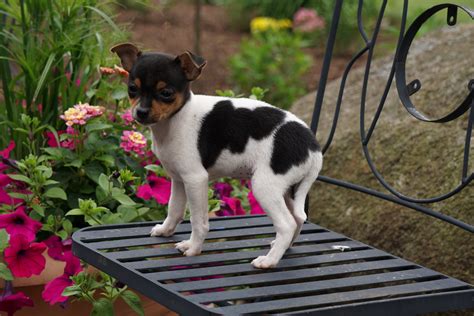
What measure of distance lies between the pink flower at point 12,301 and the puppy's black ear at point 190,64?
0.85 metres

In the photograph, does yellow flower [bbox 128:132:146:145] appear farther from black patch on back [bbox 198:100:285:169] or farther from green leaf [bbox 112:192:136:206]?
black patch on back [bbox 198:100:285:169]

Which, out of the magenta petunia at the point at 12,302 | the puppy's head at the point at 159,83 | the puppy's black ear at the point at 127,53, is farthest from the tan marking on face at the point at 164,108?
the magenta petunia at the point at 12,302

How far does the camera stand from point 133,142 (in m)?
2.82

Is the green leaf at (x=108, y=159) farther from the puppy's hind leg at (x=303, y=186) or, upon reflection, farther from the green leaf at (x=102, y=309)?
the puppy's hind leg at (x=303, y=186)

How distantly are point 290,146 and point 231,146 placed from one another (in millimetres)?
133

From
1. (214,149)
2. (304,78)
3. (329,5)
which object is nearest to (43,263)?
(214,149)

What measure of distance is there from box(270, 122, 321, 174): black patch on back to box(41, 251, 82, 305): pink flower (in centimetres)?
72

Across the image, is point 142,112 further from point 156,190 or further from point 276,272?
point 156,190

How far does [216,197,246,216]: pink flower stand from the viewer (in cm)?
302

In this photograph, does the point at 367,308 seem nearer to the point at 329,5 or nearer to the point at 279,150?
the point at 279,150

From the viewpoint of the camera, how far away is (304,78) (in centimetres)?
716

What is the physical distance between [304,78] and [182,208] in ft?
16.1

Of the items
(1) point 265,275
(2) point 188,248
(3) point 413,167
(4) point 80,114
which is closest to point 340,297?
(1) point 265,275

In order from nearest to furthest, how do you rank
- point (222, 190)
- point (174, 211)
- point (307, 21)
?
point (174, 211), point (222, 190), point (307, 21)
